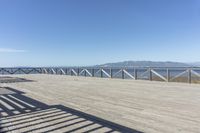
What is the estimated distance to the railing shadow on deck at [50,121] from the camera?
10.7 ft

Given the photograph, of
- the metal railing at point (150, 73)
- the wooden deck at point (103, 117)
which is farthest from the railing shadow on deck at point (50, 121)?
the metal railing at point (150, 73)

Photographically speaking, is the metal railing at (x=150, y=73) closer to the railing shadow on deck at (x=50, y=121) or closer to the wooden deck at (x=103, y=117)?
the wooden deck at (x=103, y=117)

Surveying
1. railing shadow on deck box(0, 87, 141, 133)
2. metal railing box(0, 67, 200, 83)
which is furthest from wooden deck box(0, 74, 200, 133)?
metal railing box(0, 67, 200, 83)

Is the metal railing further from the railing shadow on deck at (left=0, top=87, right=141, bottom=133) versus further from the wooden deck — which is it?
the railing shadow on deck at (left=0, top=87, right=141, bottom=133)

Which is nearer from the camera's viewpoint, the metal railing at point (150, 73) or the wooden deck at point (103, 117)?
the wooden deck at point (103, 117)

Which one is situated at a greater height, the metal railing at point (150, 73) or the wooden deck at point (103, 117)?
the metal railing at point (150, 73)

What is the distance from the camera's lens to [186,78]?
1036 cm

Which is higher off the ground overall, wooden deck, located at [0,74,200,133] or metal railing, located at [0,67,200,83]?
metal railing, located at [0,67,200,83]

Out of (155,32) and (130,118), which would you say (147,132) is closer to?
(130,118)

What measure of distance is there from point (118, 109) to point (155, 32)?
3035 cm

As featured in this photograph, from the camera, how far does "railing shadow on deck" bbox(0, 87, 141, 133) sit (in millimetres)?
3254

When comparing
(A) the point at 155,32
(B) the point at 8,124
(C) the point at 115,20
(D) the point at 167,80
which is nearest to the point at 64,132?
(B) the point at 8,124

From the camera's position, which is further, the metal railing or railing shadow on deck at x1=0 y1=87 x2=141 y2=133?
the metal railing

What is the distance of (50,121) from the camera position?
3672 mm
